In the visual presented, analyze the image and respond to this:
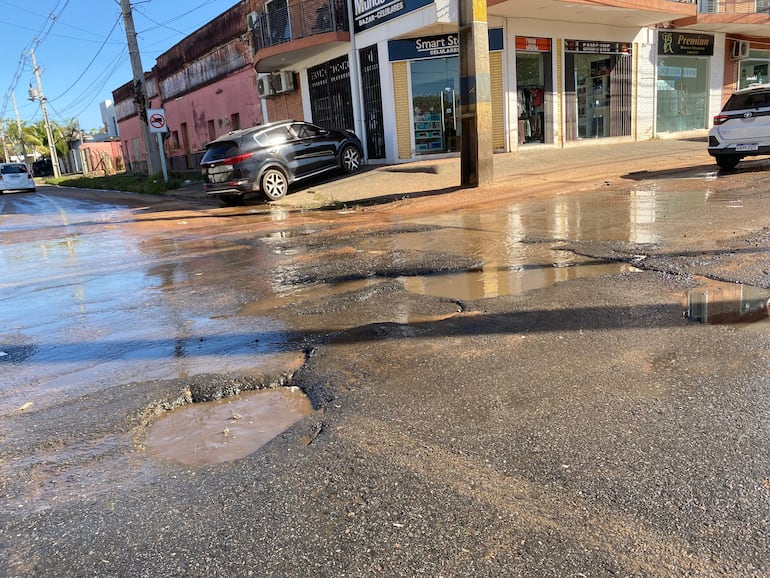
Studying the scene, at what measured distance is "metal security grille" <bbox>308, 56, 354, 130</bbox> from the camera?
20688mm

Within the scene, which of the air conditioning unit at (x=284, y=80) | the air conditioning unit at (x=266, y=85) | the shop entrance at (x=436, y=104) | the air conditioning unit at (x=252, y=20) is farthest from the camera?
the air conditioning unit at (x=266, y=85)

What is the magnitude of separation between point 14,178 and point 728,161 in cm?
3422

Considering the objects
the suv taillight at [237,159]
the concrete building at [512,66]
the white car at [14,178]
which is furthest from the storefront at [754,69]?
the white car at [14,178]

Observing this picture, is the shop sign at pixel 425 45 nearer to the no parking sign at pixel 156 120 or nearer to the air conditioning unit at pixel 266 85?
the air conditioning unit at pixel 266 85

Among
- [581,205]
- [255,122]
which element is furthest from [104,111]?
[581,205]

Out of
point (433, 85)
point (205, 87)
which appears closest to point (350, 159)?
point (433, 85)

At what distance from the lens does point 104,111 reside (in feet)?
230

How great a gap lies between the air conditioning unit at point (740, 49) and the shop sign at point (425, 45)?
43.0 ft

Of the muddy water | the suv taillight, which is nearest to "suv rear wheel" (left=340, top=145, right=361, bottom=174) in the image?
the suv taillight

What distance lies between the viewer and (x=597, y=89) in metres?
20.9

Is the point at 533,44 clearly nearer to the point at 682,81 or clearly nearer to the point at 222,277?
the point at 682,81

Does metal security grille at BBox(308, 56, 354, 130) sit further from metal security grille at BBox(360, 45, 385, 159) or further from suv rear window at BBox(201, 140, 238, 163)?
suv rear window at BBox(201, 140, 238, 163)

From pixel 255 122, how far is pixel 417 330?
2418 centimetres

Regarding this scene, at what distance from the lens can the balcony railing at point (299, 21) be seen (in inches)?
763
